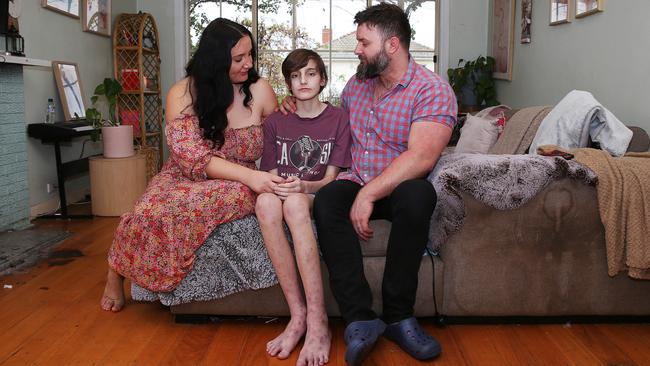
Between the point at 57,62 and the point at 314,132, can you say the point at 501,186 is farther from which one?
the point at 57,62

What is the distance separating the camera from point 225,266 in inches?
82.3

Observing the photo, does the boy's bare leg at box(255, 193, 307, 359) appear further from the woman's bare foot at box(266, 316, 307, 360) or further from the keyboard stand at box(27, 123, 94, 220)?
the keyboard stand at box(27, 123, 94, 220)

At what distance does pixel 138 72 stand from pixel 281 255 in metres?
3.98

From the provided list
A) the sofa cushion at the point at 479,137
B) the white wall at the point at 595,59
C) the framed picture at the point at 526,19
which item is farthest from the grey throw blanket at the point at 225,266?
the framed picture at the point at 526,19

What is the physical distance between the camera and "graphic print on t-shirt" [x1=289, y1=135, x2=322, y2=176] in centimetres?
220

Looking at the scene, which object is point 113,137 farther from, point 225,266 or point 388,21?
point 388,21

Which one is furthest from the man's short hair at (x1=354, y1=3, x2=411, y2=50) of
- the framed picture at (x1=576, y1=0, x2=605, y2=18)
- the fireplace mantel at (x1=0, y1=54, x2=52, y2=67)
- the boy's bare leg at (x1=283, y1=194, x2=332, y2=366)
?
the fireplace mantel at (x1=0, y1=54, x2=52, y2=67)

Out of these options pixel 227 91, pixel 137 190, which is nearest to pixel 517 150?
pixel 227 91

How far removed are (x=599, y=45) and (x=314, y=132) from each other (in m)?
2.11

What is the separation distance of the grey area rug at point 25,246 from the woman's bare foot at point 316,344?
1691mm

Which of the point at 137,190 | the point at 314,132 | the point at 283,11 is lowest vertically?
the point at 137,190

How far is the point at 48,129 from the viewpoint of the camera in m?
3.85

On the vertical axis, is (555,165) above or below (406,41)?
below

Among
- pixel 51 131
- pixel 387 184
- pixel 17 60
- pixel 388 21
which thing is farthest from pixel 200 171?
pixel 51 131
